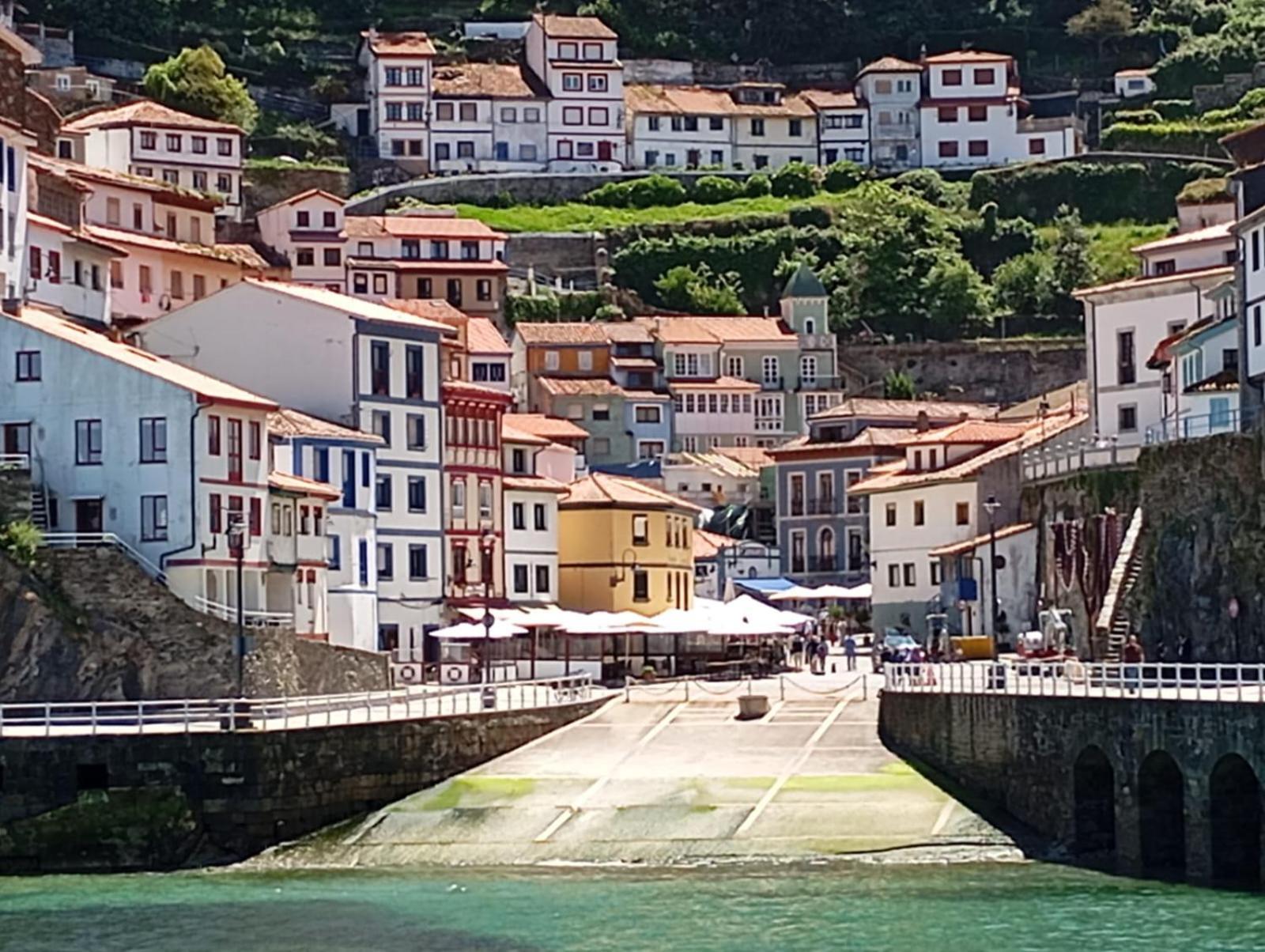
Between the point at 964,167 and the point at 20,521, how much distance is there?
110 metres

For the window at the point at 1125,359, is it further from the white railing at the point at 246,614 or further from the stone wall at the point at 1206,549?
the white railing at the point at 246,614

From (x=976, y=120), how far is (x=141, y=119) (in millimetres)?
56816

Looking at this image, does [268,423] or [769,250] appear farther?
[769,250]

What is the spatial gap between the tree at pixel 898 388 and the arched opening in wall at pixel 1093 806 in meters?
89.9

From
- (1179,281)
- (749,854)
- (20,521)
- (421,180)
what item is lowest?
(749,854)

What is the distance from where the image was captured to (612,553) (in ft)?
388

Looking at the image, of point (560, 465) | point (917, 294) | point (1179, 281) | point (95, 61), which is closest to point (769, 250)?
point (917, 294)

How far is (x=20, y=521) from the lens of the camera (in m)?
92.3

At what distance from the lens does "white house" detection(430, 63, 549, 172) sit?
619 ft

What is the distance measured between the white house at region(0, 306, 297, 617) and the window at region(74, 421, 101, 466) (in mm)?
22

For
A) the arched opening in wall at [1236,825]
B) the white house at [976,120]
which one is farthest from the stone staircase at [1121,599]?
the white house at [976,120]

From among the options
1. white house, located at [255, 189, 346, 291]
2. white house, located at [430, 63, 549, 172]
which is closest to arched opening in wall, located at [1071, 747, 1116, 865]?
white house, located at [255, 189, 346, 291]

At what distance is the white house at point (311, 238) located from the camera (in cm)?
15025

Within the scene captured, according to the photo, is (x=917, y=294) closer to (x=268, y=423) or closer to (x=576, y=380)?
(x=576, y=380)
